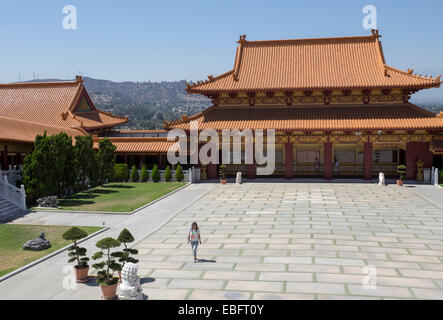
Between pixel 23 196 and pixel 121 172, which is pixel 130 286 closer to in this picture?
pixel 23 196

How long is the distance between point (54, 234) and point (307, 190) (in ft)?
55.2

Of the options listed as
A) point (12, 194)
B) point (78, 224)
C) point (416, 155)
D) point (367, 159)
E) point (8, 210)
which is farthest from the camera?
point (367, 159)

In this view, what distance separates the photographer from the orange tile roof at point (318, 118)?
104 feet

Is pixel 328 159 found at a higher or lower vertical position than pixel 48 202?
higher

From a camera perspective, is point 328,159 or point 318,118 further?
point 328,159

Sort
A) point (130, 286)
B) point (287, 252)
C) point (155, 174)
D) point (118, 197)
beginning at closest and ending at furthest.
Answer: point (130, 286) → point (287, 252) → point (118, 197) → point (155, 174)

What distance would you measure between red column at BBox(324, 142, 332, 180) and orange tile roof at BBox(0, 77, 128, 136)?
2085 centimetres

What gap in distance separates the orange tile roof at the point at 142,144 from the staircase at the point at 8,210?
13.9 meters

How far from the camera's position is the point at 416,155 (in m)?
32.8

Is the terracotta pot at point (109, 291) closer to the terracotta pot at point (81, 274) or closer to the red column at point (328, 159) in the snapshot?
the terracotta pot at point (81, 274)

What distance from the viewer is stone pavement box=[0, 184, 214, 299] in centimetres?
1203

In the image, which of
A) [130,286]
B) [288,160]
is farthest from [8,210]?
[288,160]

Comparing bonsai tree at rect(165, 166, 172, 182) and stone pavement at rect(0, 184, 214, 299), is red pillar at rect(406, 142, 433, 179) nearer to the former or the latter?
stone pavement at rect(0, 184, 214, 299)

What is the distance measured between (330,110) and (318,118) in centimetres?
166
